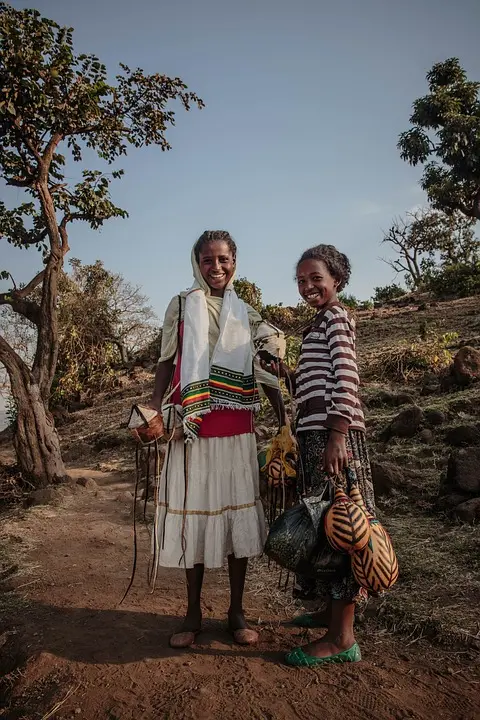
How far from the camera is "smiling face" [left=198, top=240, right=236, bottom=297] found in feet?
8.57

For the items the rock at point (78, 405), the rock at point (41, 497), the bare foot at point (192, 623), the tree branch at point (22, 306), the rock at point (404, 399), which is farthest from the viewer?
the rock at point (78, 405)

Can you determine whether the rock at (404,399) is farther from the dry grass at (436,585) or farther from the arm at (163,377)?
the arm at (163,377)

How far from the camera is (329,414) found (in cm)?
223

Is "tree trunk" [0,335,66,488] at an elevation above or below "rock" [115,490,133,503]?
above

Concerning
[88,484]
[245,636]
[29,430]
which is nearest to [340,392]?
[245,636]

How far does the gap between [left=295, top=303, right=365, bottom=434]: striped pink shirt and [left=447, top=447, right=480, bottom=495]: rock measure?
2035 mm

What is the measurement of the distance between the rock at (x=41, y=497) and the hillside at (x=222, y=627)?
16mm

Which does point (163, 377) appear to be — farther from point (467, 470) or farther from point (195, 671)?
point (467, 470)

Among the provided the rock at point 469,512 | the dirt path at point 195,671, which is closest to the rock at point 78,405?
the dirt path at point 195,671

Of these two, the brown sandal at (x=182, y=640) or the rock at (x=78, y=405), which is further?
the rock at (x=78, y=405)

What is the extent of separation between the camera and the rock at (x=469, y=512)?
374cm

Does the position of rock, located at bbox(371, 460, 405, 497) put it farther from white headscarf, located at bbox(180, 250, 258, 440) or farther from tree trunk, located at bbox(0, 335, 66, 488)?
tree trunk, located at bbox(0, 335, 66, 488)

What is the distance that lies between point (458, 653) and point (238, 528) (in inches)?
43.1

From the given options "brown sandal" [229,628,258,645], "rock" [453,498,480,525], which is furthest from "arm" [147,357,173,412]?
"rock" [453,498,480,525]
